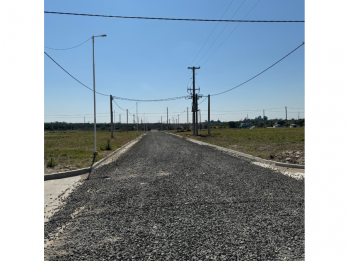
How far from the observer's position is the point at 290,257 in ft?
10.8

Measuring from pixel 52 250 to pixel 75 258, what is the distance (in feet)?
1.82

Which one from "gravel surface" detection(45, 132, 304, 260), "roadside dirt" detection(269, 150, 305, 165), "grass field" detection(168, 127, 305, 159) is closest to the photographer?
"gravel surface" detection(45, 132, 304, 260)

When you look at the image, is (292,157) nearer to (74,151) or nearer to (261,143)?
(261,143)

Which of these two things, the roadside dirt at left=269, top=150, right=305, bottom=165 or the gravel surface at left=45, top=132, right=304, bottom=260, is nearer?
the gravel surface at left=45, top=132, right=304, bottom=260

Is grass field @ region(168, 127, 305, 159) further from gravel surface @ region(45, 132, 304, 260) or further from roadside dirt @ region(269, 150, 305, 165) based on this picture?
gravel surface @ region(45, 132, 304, 260)

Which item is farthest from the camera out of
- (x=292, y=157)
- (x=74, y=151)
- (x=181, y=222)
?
(x=74, y=151)

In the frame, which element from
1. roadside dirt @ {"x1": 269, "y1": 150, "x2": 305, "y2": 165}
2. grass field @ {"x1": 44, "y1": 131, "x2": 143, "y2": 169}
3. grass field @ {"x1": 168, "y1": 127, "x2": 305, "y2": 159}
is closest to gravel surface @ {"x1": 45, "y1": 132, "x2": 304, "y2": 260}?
roadside dirt @ {"x1": 269, "y1": 150, "x2": 305, "y2": 165}

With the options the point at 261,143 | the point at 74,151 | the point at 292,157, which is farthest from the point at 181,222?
the point at 261,143

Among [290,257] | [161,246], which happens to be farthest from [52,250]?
[290,257]

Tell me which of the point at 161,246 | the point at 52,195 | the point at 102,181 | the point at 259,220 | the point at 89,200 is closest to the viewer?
the point at 161,246

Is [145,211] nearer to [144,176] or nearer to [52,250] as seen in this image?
[52,250]

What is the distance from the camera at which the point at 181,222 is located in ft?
14.8

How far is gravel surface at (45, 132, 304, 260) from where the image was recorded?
3.50 m

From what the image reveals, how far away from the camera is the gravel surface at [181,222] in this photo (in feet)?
11.5
